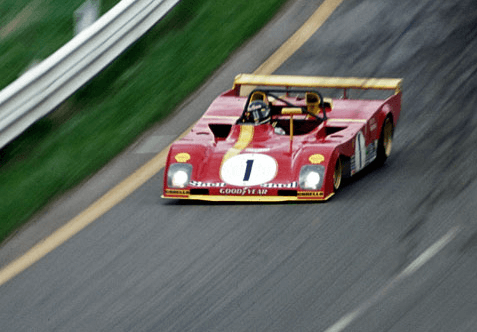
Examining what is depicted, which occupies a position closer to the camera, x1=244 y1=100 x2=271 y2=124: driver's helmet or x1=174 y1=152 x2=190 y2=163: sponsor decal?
x1=174 y1=152 x2=190 y2=163: sponsor decal

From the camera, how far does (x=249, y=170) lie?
12055mm

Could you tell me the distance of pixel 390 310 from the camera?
30.3ft

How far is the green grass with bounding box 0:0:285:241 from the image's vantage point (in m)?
13.1

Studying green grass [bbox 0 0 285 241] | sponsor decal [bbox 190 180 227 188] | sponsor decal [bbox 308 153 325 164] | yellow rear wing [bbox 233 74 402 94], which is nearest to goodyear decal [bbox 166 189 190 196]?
sponsor decal [bbox 190 180 227 188]

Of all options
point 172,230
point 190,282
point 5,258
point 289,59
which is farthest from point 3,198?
point 289,59

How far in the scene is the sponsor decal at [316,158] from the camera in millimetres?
11812

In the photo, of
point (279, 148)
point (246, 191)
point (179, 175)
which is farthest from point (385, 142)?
point (179, 175)

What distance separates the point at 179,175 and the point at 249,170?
733mm

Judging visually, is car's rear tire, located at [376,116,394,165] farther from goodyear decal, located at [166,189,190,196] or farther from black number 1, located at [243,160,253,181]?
goodyear decal, located at [166,189,190,196]

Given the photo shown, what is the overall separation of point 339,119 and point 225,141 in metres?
1.28

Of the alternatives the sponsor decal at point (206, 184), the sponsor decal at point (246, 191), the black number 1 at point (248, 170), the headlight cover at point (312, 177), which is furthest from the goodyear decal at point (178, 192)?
the headlight cover at point (312, 177)

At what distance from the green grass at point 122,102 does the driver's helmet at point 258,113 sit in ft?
6.27

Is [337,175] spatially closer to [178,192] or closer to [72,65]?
[178,192]

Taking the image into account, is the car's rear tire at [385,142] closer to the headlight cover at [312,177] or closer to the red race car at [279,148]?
the red race car at [279,148]
